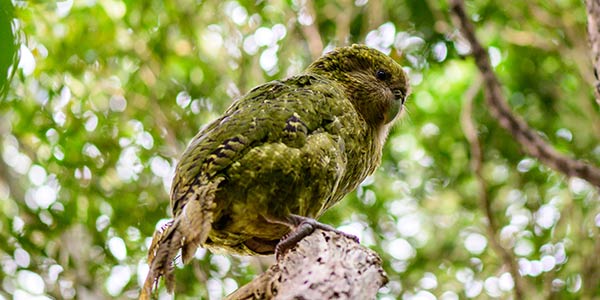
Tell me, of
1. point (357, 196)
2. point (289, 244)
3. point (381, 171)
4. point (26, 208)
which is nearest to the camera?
point (289, 244)

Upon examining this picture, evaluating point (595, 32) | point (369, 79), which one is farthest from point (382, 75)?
point (595, 32)

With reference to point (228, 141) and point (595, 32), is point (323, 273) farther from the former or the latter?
point (595, 32)

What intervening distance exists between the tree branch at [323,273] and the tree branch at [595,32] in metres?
1.60

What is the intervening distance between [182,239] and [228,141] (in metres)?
0.64

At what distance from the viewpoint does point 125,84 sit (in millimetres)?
6875

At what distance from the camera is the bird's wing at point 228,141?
242 cm

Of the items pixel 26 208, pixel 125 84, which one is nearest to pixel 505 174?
pixel 125 84

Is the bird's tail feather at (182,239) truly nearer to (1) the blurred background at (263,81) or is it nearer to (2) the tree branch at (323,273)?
(2) the tree branch at (323,273)

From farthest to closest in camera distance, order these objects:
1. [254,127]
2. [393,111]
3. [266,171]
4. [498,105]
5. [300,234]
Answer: [498,105]
[393,111]
[254,127]
[266,171]
[300,234]

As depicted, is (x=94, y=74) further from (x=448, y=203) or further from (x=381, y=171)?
(x=448, y=203)

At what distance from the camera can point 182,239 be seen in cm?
238

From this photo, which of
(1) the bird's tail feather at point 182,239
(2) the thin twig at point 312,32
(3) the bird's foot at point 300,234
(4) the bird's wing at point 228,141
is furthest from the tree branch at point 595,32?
(2) the thin twig at point 312,32

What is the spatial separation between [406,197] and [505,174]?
1.06 m

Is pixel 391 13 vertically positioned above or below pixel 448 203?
above
